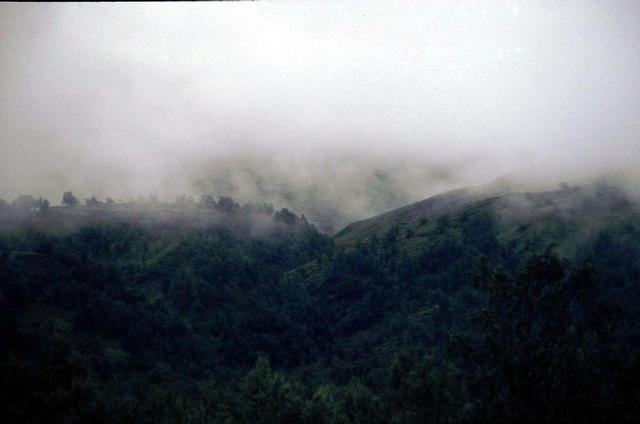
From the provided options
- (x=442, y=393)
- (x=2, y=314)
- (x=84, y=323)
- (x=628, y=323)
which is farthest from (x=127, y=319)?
(x=628, y=323)

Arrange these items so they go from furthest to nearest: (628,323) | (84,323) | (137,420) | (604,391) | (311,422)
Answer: (84,323) → (628,323) → (311,422) → (137,420) → (604,391)

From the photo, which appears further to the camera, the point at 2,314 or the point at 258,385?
the point at 2,314

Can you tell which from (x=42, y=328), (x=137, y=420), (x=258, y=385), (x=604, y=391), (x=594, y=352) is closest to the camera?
(x=604, y=391)

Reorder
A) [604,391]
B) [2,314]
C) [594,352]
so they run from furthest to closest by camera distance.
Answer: [2,314] < [594,352] < [604,391]

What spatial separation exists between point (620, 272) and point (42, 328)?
696 feet

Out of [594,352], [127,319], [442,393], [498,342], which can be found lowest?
[442,393]

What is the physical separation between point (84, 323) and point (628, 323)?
181 m

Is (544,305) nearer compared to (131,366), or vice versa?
(544,305)

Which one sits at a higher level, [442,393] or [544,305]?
[544,305]

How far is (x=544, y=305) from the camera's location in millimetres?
51250

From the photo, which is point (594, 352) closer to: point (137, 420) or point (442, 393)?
point (442, 393)

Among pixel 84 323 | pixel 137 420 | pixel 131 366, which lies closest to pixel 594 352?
pixel 137 420

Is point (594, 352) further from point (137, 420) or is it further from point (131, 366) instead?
point (131, 366)

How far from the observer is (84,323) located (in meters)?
185
